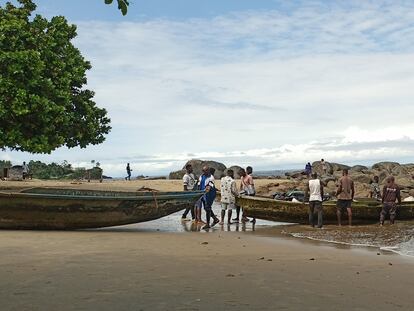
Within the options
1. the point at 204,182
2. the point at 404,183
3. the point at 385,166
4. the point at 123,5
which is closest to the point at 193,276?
the point at 123,5

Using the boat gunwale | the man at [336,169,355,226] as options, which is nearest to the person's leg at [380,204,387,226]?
the man at [336,169,355,226]

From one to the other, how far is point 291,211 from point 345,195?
1.77 meters

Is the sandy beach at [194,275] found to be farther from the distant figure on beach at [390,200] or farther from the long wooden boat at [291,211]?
the distant figure on beach at [390,200]

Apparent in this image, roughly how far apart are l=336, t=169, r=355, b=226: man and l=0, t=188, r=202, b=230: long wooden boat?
4.41 meters

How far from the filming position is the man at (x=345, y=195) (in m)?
15.5

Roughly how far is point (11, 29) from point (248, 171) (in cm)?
1172

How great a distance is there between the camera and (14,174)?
39.6m

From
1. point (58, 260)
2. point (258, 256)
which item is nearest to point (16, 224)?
point (58, 260)

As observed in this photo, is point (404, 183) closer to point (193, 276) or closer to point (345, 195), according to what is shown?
point (345, 195)

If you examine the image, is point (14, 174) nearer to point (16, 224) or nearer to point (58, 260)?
point (16, 224)

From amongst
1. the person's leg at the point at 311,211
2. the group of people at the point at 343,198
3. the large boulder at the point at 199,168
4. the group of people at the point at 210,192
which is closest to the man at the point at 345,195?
the group of people at the point at 343,198

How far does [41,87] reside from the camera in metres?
20.8

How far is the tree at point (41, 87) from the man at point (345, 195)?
1189 centimetres

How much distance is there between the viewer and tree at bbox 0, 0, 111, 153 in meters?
20.0
